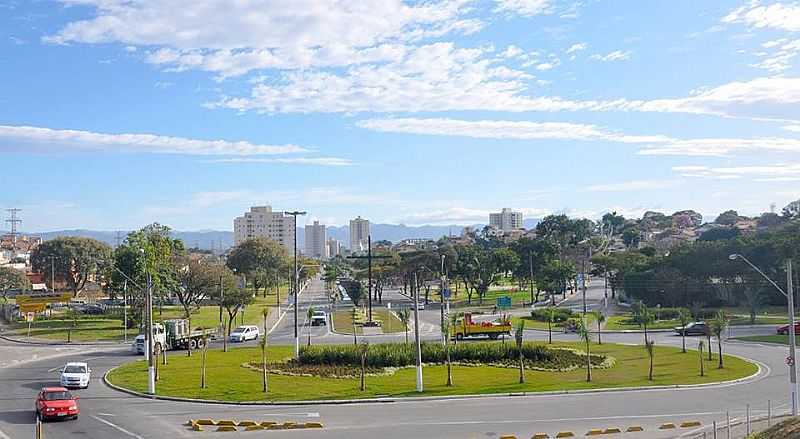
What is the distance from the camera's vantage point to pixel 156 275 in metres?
72.2

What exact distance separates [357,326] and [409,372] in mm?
32700

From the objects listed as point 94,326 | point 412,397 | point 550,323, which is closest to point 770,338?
point 550,323

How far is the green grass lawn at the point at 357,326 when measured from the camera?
232ft

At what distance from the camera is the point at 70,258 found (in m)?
112

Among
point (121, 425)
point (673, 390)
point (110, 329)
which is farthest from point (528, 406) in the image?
point (110, 329)

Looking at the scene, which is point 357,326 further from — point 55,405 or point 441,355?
point 55,405

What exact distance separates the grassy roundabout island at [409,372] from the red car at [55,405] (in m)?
6.21

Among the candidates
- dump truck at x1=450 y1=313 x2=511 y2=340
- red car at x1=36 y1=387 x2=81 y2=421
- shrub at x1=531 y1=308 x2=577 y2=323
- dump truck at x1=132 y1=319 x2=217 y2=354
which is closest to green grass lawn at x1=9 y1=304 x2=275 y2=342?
dump truck at x1=132 y1=319 x2=217 y2=354

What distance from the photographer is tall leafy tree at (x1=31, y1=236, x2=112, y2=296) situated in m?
111

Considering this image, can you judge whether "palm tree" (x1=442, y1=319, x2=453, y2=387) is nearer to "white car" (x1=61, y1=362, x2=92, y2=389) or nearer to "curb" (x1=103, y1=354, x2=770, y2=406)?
"curb" (x1=103, y1=354, x2=770, y2=406)

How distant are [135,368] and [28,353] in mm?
16475

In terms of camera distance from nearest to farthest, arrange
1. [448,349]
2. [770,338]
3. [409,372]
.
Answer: [448,349] → [409,372] → [770,338]

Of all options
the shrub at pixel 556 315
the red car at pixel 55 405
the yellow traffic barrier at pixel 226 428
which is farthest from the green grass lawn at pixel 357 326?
the yellow traffic barrier at pixel 226 428

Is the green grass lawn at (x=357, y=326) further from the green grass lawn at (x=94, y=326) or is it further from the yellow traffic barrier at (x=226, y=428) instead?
the yellow traffic barrier at (x=226, y=428)
